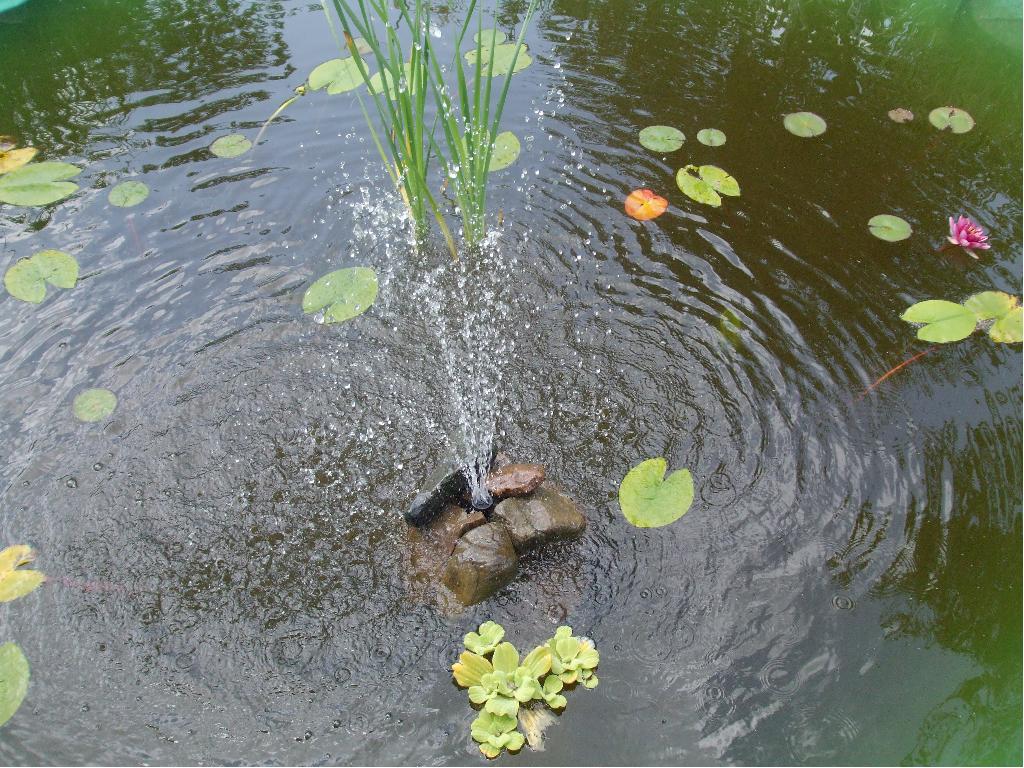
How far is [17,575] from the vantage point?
2604 mm

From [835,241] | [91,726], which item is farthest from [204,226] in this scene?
[835,241]

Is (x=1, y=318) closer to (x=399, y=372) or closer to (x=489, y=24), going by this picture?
(x=399, y=372)

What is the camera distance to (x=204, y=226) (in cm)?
394

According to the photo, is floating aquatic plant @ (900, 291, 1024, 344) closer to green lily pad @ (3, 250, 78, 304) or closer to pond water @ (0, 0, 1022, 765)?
pond water @ (0, 0, 1022, 765)

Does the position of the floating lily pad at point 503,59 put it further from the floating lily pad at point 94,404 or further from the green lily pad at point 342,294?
the floating lily pad at point 94,404

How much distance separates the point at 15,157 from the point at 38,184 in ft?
1.34

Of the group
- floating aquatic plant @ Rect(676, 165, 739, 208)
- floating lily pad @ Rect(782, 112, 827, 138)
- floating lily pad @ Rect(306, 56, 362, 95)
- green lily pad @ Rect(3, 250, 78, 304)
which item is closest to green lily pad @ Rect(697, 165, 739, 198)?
floating aquatic plant @ Rect(676, 165, 739, 208)

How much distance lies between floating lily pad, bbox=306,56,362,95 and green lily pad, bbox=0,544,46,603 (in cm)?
304

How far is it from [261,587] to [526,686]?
1.02 m

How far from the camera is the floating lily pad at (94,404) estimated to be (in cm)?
309

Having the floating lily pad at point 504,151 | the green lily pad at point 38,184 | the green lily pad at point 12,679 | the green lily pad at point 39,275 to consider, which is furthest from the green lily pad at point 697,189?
the green lily pad at point 12,679

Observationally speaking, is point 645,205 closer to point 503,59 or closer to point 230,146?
point 503,59

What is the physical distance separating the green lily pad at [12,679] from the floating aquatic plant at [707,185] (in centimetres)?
370

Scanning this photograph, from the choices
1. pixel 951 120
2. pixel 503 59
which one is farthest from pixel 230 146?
pixel 951 120
